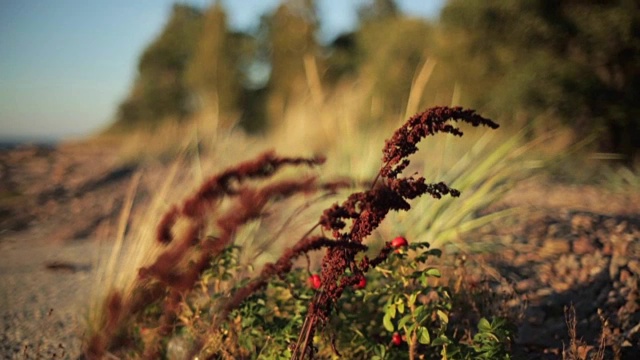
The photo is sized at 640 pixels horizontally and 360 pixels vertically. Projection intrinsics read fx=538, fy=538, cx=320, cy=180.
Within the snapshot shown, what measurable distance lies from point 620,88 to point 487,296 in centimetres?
442

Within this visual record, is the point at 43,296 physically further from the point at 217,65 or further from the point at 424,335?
the point at 217,65

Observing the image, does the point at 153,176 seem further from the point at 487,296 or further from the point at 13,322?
the point at 487,296

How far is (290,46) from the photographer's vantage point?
618 inches

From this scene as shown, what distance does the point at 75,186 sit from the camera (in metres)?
7.16

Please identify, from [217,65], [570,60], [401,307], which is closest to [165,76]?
[217,65]

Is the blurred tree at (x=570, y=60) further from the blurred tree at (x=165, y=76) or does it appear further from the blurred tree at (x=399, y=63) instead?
the blurred tree at (x=165, y=76)

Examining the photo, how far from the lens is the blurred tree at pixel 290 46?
15.2 meters

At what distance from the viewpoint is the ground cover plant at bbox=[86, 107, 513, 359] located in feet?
4.25

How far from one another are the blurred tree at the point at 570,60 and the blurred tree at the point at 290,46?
29.9 feet

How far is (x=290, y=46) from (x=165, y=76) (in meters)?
9.21

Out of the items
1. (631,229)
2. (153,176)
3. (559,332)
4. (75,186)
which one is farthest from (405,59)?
(559,332)

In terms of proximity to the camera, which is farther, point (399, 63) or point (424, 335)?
point (399, 63)


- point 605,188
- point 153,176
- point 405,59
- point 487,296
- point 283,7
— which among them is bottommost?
point 487,296

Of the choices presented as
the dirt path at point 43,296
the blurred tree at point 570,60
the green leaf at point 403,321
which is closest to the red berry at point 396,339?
the green leaf at point 403,321
